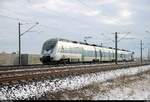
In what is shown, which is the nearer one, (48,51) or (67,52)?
(48,51)

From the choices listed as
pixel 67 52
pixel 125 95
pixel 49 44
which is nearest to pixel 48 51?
pixel 49 44

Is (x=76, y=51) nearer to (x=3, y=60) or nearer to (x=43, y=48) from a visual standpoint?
(x=43, y=48)

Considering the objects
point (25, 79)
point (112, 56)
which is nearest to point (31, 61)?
point (112, 56)

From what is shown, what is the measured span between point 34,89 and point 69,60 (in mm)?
29500

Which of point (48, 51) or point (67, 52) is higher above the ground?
point (48, 51)

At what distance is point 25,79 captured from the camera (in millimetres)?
21375

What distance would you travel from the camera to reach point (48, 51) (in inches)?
1694

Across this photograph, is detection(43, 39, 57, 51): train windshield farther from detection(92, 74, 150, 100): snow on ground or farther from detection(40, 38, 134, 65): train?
detection(92, 74, 150, 100): snow on ground

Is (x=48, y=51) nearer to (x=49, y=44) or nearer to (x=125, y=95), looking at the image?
(x=49, y=44)

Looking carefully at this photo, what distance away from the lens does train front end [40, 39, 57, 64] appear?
42.5m

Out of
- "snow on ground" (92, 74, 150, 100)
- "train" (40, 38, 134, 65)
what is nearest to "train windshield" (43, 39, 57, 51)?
"train" (40, 38, 134, 65)

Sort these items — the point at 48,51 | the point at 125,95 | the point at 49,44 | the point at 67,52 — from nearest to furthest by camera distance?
1. the point at 125,95
2. the point at 48,51
3. the point at 49,44
4. the point at 67,52

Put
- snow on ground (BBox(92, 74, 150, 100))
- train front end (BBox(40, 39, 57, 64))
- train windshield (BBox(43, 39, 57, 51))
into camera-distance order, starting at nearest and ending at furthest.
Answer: snow on ground (BBox(92, 74, 150, 100)) → train front end (BBox(40, 39, 57, 64)) → train windshield (BBox(43, 39, 57, 51))

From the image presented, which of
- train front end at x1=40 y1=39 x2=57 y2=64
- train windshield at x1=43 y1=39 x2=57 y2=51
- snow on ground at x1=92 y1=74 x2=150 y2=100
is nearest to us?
snow on ground at x1=92 y1=74 x2=150 y2=100
